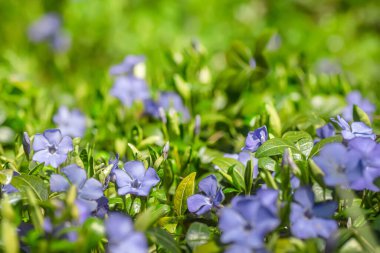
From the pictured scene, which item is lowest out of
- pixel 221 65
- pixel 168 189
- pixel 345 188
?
pixel 221 65

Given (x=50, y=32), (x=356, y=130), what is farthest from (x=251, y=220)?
(x=50, y=32)

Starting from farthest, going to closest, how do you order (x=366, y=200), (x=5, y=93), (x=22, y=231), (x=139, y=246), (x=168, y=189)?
(x=5, y=93) < (x=168, y=189) < (x=366, y=200) < (x=22, y=231) < (x=139, y=246)

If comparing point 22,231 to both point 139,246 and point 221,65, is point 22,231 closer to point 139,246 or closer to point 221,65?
point 139,246

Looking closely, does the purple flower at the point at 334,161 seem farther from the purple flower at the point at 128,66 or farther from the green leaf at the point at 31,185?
the purple flower at the point at 128,66

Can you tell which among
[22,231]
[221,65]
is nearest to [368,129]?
[22,231]

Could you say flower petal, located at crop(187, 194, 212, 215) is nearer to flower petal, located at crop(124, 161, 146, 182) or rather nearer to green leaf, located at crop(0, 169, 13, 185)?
flower petal, located at crop(124, 161, 146, 182)

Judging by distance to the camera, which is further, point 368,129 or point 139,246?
point 368,129

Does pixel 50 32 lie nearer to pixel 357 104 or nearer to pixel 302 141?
pixel 357 104

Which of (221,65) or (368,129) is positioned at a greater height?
(368,129)

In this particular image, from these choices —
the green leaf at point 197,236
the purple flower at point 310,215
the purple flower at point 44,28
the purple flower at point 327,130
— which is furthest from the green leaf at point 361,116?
the purple flower at point 44,28
